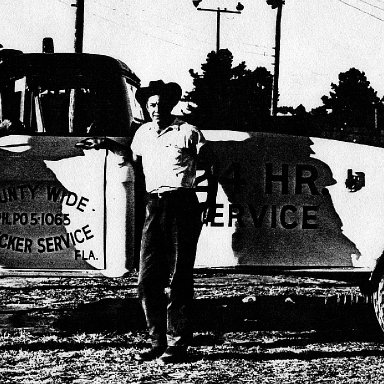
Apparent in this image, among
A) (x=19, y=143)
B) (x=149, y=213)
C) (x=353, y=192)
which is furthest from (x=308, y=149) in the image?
(x=19, y=143)

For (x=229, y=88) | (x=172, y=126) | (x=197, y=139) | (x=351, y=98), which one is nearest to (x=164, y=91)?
(x=172, y=126)

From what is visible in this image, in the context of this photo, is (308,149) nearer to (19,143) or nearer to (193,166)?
(193,166)

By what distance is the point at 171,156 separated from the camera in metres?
5.37

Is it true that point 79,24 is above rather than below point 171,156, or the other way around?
above

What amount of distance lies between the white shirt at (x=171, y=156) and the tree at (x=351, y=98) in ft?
216

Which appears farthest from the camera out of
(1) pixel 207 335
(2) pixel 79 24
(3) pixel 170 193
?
(2) pixel 79 24

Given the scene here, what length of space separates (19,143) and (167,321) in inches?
67.3

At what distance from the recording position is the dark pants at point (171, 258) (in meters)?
5.40

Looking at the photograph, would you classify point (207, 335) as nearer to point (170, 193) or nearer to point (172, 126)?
point (170, 193)

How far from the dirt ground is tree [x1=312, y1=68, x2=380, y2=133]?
62677 mm

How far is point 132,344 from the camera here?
6.02 metres

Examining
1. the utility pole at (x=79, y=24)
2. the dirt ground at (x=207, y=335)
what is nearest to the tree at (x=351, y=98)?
the utility pole at (x=79, y=24)

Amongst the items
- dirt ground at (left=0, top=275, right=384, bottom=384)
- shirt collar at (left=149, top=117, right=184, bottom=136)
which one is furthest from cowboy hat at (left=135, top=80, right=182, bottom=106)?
dirt ground at (left=0, top=275, right=384, bottom=384)

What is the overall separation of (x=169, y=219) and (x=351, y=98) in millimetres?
71421
